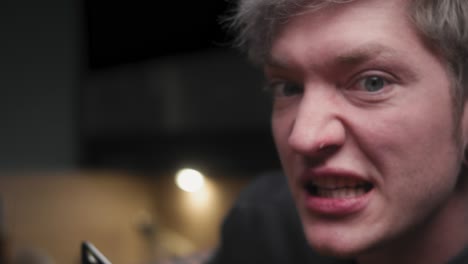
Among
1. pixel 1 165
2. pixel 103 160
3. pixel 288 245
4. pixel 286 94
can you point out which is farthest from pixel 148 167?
pixel 286 94

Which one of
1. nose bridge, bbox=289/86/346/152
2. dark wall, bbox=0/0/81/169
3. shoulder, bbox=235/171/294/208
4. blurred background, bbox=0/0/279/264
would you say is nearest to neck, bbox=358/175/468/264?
nose bridge, bbox=289/86/346/152

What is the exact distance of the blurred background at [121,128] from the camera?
6.18 feet

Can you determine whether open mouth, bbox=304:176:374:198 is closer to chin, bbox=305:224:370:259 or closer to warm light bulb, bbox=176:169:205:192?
chin, bbox=305:224:370:259

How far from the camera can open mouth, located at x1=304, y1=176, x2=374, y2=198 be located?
1.84ft

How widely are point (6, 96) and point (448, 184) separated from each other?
1.62 meters

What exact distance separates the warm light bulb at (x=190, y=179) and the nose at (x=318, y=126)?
1.51 m

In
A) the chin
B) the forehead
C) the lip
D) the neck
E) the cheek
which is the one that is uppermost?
the forehead

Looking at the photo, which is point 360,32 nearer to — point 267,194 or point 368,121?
point 368,121

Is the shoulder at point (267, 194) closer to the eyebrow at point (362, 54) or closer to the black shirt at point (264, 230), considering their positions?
the black shirt at point (264, 230)

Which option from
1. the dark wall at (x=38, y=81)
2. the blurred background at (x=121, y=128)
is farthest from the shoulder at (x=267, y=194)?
the dark wall at (x=38, y=81)

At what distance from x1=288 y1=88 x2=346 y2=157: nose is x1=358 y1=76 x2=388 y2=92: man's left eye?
1.1 inches

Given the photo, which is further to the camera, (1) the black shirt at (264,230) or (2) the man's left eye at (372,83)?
(1) the black shirt at (264,230)

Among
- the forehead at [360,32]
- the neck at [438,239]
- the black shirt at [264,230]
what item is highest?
the forehead at [360,32]

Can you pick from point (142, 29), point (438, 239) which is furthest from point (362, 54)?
point (142, 29)
